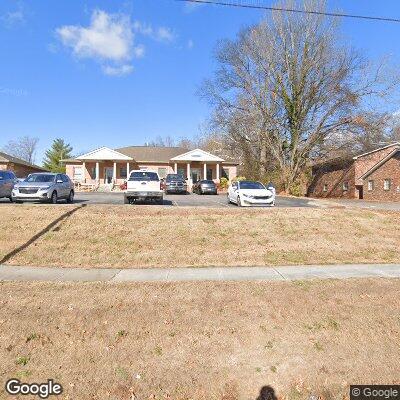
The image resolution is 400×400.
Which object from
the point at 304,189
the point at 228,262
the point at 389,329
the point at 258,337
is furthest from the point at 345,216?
the point at 304,189

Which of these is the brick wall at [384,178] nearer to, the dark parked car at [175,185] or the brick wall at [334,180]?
the brick wall at [334,180]

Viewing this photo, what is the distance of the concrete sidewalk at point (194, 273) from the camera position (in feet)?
23.4

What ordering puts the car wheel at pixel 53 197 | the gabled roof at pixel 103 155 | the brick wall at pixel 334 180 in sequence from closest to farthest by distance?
Answer: the car wheel at pixel 53 197
the brick wall at pixel 334 180
the gabled roof at pixel 103 155

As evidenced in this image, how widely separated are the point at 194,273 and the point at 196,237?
9.29 ft

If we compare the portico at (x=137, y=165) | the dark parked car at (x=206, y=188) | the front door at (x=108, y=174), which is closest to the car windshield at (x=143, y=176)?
the dark parked car at (x=206, y=188)

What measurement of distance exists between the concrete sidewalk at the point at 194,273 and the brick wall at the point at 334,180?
31.5m

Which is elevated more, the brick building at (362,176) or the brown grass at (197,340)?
the brick building at (362,176)

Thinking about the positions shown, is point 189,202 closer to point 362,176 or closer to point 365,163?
point 362,176

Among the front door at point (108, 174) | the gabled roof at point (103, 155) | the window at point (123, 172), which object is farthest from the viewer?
the window at point (123, 172)

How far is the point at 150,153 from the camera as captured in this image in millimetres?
43562

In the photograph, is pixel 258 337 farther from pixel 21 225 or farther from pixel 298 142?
pixel 298 142

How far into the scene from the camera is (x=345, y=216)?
13.4m

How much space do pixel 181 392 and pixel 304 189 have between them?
43.6 metres

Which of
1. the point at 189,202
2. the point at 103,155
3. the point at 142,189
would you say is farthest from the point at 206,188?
the point at 142,189
